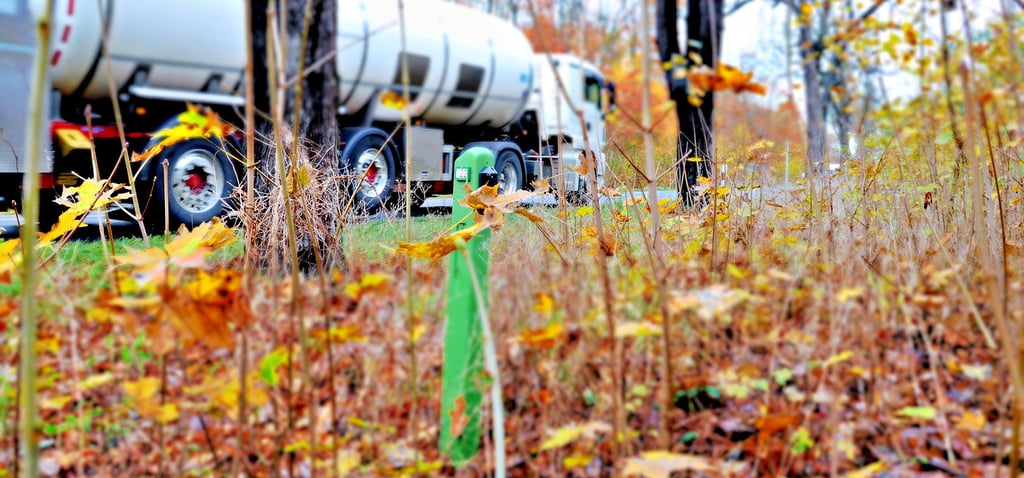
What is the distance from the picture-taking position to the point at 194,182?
3963mm

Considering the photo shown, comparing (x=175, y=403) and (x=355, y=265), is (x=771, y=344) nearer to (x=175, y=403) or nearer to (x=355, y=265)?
(x=175, y=403)

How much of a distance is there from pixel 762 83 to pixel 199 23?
4.84 metres

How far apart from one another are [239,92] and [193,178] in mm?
1528

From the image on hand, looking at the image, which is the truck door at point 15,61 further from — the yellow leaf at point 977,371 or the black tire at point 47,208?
the yellow leaf at point 977,371

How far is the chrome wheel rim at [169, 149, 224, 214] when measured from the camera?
148 inches

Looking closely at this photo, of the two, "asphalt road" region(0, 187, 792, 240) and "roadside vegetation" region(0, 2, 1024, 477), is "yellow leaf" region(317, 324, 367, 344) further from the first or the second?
"asphalt road" region(0, 187, 792, 240)

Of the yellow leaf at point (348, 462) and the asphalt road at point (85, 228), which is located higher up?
the asphalt road at point (85, 228)

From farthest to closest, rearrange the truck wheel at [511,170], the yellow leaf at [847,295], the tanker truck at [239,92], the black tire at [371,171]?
1. the tanker truck at [239,92]
2. the truck wheel at [511,170]
3. the black tire at [371,171]
4. the yellow leaf at [847,295]

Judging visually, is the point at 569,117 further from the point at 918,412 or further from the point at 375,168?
the point at 918,412

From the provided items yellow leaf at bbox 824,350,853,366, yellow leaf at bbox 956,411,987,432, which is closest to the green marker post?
yellow leaf at bbox 824,350,853,366

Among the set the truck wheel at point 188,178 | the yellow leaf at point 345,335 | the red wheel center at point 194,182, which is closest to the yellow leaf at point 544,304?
the yellow leaf at point 345,335

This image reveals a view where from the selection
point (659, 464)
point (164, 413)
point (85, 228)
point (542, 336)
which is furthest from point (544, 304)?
point (85, 228)

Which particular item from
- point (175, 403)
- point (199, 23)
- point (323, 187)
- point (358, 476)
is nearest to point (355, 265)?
point (323, 187)

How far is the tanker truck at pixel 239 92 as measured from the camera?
301 cm
